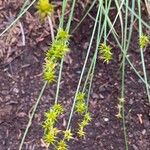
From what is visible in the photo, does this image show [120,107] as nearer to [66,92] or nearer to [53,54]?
[66,92]

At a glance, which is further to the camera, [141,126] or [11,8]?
[11,8]

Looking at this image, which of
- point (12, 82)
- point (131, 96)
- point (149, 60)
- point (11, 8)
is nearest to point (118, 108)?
point (131, 96)

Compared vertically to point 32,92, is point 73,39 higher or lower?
higher

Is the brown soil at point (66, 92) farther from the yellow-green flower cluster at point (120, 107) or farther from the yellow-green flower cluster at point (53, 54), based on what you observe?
the yellow-green flower cluster at point (53, 54)

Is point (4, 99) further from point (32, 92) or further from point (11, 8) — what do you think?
point (11, 8)

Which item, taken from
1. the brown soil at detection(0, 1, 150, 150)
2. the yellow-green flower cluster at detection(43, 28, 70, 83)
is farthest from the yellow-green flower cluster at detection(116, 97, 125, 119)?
the yellow-green flower cluster at detection(43, 28, 70, 83)

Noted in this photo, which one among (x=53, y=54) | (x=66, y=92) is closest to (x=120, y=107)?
(x=66, y=92)

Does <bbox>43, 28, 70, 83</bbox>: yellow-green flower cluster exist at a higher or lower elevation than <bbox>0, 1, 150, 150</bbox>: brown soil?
higher

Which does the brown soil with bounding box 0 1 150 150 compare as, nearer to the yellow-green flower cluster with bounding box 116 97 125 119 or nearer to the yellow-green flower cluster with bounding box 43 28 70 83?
the yellow-green flower cluster with bounding box 116 97 125 119
